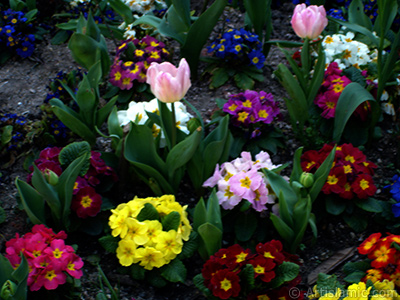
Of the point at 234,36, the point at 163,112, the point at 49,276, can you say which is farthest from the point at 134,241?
the point at 234,36

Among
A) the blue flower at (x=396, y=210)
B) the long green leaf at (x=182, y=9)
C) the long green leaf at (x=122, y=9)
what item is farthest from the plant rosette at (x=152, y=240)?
the long green leaf at (x=122, y=9)

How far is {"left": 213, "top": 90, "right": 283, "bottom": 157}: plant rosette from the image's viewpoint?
2596 mm

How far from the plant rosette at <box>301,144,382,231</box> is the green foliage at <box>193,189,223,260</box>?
0.54 m

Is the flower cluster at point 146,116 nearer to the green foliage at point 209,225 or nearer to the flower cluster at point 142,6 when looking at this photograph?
the green foliage at point 209,225

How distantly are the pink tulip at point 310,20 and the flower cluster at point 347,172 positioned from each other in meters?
0.53

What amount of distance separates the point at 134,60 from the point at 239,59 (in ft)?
2.01

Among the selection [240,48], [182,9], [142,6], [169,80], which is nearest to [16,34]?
[142,6]

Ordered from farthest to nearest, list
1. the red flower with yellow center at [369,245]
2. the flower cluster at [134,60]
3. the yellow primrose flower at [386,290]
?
1. the flower cluster at [134,60]
2. the red flower with yellow center at [369,245]
3. the yellow primrose flower at [386,290]

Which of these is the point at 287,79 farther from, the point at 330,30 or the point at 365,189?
the point at 330,30

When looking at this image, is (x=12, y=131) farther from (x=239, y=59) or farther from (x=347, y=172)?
(x=347, y=172)

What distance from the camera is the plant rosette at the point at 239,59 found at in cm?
300

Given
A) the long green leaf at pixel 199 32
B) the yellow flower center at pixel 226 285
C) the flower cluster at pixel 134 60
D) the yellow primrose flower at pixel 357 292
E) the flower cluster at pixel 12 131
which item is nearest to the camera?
the yellow primrose flower at pixel 357 292

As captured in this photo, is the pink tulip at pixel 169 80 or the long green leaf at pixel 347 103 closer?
the pink tulip at pixel 169 80

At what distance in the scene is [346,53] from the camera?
2.96m
